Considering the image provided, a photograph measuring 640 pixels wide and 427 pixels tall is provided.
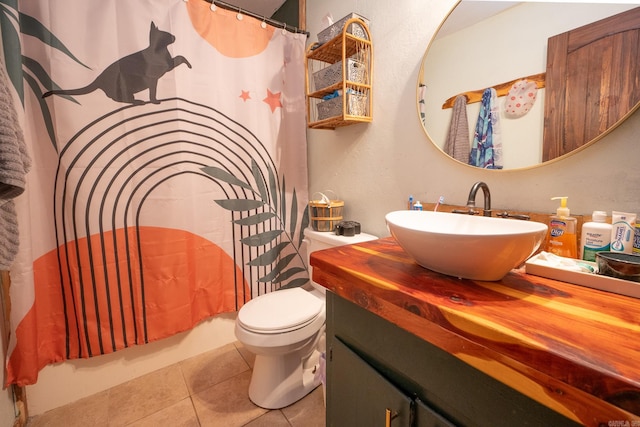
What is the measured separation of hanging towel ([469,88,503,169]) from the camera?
0.96 metres

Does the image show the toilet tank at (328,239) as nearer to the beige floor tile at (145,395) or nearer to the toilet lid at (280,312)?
the toilet lid at (280,312)

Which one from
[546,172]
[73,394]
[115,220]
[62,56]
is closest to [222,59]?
[62,56]

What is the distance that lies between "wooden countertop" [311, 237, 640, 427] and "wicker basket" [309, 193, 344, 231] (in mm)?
863

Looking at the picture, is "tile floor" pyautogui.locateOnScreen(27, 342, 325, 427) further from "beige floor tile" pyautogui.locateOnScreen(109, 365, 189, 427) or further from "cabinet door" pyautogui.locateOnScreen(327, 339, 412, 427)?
"cabinet door" pyautogui.locateOnScreen(327, 339, 412, 427)

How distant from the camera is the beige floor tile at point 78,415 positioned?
1.25 meters

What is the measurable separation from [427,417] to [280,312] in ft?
2.73

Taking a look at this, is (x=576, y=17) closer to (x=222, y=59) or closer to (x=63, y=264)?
(x=222, y=59)

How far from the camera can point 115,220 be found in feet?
4.47

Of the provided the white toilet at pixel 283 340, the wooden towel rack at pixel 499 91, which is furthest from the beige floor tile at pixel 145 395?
the wooden towel rack at pixel 499 91

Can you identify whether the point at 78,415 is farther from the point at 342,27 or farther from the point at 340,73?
the point at 342,27

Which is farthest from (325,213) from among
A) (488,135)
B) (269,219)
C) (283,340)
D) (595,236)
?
(595,236)

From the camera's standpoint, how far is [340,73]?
1364mm

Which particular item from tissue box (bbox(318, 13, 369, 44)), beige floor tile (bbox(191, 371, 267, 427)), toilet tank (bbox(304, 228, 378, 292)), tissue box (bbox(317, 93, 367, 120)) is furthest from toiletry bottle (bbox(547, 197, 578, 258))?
beige floor tile (bbox(191, 371, 267, 427))

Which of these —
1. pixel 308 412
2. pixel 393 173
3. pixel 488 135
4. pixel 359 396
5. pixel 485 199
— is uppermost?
pixel 488 135
